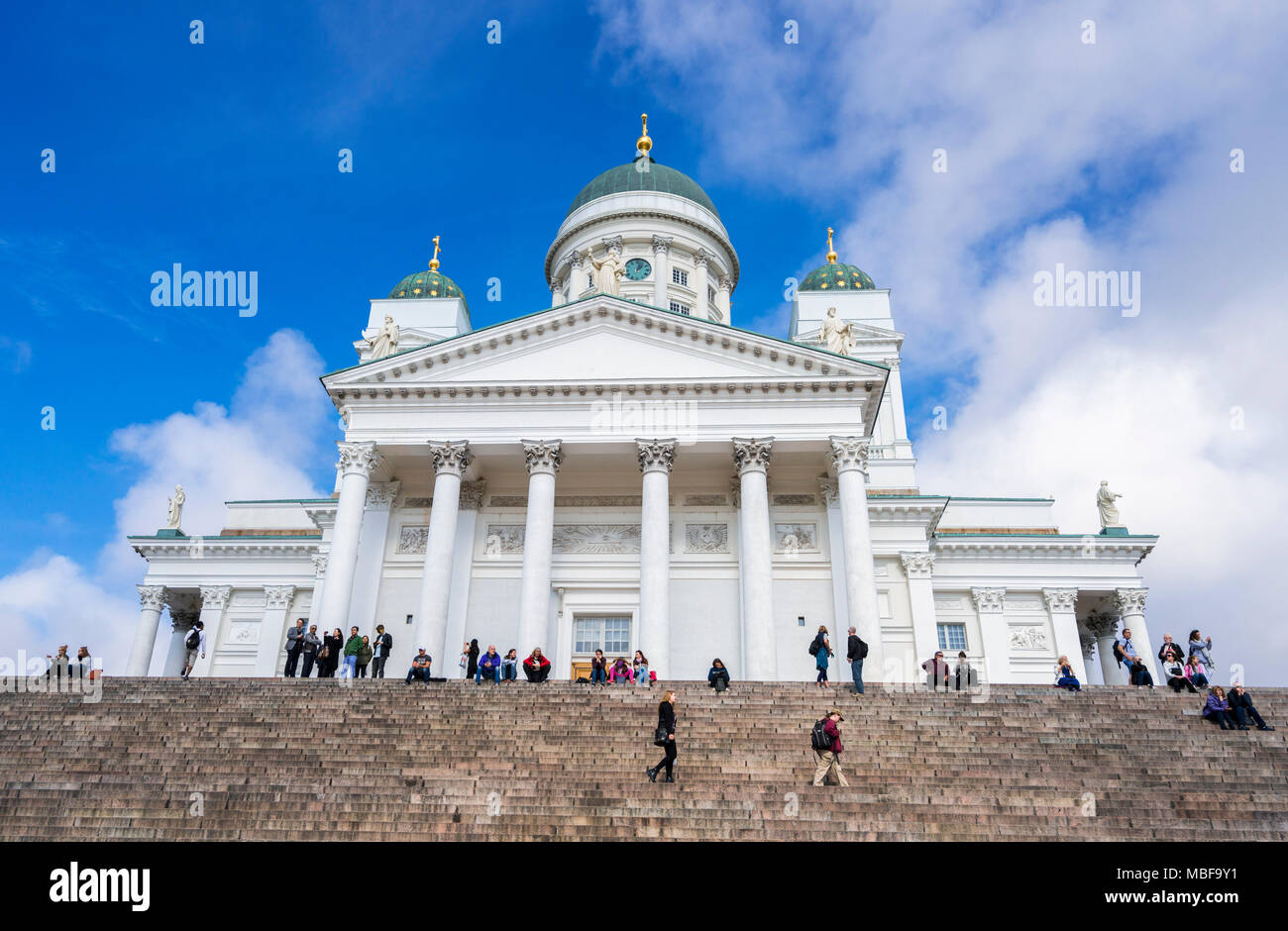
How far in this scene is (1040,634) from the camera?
35.0 meters

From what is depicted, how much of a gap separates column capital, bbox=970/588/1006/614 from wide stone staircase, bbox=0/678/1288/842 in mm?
18264

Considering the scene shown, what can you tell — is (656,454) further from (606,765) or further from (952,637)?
(952,637)

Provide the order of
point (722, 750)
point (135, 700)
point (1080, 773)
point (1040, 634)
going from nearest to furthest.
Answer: point (1080, 773), point (722, 750), point (135, 700), point (1040, 634)

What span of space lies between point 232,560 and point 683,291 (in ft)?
73.4

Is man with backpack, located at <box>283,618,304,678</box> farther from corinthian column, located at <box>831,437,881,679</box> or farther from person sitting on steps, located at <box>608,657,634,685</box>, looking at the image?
corinthian column, located at <box>831,437,881,679</box>

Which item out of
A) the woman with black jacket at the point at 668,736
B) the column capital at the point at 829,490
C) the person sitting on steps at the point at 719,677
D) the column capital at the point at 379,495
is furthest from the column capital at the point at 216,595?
the woman with black jacket at the point at 668,736

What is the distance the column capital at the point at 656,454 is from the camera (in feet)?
82.9

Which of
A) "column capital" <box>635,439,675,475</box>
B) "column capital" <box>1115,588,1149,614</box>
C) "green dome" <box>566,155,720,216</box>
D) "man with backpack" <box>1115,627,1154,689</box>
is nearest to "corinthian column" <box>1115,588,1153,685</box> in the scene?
"column capital" <box>1115,588,1149,614</box>

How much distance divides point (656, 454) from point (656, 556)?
9.47ft

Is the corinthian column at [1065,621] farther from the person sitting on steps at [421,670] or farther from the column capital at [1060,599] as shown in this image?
the person sitting on steps at [421,670]

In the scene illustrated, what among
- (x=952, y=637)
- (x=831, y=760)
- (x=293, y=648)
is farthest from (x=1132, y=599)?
(x=293, y=648)

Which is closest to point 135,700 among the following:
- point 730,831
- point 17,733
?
point 17,733
